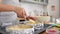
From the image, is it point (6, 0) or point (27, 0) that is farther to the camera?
point (27, 0)

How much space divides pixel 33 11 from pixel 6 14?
3.63ft

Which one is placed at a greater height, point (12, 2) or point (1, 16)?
point (12, 2)

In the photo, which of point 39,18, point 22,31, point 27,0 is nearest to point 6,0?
point 39,18

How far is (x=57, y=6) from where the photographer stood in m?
2.45

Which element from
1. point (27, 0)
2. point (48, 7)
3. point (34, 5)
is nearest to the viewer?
point (27, 0)

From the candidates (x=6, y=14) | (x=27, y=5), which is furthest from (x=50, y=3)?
(x=6, y=14)

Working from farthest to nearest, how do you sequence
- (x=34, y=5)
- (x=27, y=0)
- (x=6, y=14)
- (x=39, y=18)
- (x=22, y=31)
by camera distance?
(x=34, y=5)
(x=27, y=0)
(x=39, y=18)
(x=6, y=14)
(x=22, y=31)

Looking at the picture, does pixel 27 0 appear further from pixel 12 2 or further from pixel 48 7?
pixel 48 7

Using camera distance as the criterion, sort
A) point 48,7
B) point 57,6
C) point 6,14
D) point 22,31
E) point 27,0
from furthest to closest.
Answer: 1. point 57,6
2. point 48,7
3. point 27,0
4. point 6,14
5. point 22,31

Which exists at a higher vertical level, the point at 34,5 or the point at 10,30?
the point at 34,5

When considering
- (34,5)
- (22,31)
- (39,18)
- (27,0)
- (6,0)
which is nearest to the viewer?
(22,31)

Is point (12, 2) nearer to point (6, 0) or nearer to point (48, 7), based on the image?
point (6, 0)

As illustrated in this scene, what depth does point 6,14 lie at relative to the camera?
624 millimetres

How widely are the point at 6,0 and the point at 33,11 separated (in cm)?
76
